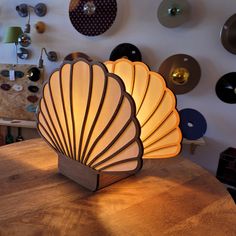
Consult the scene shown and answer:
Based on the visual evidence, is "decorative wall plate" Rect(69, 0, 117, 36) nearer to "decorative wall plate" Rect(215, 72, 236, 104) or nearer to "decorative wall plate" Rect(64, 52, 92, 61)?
"decorative wall plate" Rect(64, 52, 92, 61)

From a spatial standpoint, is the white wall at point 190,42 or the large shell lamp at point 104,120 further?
the white wall at point 190,42

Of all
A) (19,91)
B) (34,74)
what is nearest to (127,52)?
(34,74)

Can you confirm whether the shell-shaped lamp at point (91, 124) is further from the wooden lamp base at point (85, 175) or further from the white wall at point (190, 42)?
the white wall at point (190, 42)

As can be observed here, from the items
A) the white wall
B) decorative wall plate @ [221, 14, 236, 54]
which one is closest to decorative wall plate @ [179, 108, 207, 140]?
the white wall

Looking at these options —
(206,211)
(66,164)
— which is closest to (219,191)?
(206,211)

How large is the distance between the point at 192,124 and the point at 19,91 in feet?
5.50

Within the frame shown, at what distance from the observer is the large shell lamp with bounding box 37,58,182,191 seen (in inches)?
24.0

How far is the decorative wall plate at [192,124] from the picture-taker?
5.87 ft

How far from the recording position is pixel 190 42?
1.78 m

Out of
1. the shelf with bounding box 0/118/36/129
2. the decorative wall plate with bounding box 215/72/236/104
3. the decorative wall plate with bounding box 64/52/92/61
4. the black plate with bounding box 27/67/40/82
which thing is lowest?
the shelf with bounding box 0/118/36/129

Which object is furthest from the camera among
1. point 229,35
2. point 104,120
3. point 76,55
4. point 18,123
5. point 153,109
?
point 18,123

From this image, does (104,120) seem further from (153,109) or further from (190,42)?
(190,42)

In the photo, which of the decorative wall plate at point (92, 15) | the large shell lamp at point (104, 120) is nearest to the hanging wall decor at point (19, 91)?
the decorative wall plate at point (92, 15)

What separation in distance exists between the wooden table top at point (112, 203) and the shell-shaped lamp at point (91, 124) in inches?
2.7
